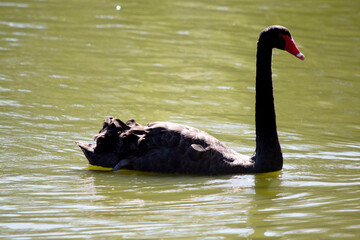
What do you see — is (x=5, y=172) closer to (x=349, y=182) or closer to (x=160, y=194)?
(x=160, y=194)

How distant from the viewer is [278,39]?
7.47 metres

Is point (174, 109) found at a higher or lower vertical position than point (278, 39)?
lower

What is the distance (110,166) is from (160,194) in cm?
114

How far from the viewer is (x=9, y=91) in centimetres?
1022

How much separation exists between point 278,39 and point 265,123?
0.96 meters

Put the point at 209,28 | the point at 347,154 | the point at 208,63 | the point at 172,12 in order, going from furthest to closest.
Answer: the point at 172,12 < the point at 209,28 < the point at 208,63 < the point at 347,154

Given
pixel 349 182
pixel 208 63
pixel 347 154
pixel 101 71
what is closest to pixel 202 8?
pixel 208 63

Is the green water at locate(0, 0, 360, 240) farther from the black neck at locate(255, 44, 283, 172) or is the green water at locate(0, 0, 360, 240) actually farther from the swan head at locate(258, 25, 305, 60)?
the swan head at locate(258, 25, 305, 60)

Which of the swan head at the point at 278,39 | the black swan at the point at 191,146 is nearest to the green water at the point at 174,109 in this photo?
the black swan at the point at 191,146

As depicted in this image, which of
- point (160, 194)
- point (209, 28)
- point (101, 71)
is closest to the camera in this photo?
point (160, 194)

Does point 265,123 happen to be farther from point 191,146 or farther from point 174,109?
point 174,109

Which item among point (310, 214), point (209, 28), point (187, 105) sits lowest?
point (310, 214)

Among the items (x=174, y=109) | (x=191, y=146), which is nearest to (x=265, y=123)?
(x=191, y=146)

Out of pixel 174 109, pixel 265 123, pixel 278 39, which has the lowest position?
pixel 265 123
